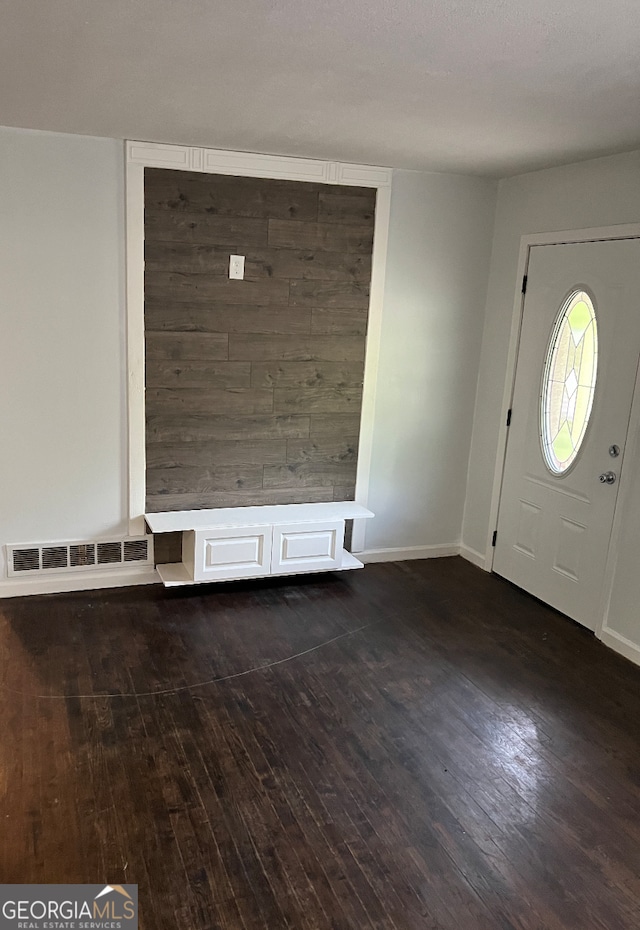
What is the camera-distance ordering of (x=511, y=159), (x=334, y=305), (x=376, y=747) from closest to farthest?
1. (x=376, y=747)
2. (x=511, y=159)
3. (x=334, y=305)

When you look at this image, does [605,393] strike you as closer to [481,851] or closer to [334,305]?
[334,305]

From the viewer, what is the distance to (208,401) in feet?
13.2

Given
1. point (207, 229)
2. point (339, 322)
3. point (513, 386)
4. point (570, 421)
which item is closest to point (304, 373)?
point (339, 322)

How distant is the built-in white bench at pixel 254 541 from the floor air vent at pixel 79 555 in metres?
0.15

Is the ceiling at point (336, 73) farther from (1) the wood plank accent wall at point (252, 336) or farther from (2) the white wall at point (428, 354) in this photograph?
(2) the white wall at point (428, 354)

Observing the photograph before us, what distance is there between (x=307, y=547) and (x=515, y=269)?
2049 millimetres

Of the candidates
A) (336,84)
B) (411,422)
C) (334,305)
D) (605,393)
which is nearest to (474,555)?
(411,422)

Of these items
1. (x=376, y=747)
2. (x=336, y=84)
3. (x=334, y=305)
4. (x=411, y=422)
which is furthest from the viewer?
(x=411, y=422)

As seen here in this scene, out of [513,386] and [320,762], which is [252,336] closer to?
[513,386]

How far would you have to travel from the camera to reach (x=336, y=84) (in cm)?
248

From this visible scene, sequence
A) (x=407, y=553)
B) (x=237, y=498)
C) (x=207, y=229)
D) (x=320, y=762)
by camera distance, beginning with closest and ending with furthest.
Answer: (x=320, y=762) < (x=207, y=229) < (x=237, y=498) < (x=407, y=553)

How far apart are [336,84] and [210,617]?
254 centimetres

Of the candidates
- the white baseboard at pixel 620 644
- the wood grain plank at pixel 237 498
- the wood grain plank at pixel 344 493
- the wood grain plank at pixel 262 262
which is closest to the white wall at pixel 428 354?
the wood grain plank at pixel 344 493

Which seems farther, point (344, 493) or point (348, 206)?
point (344, 493)
